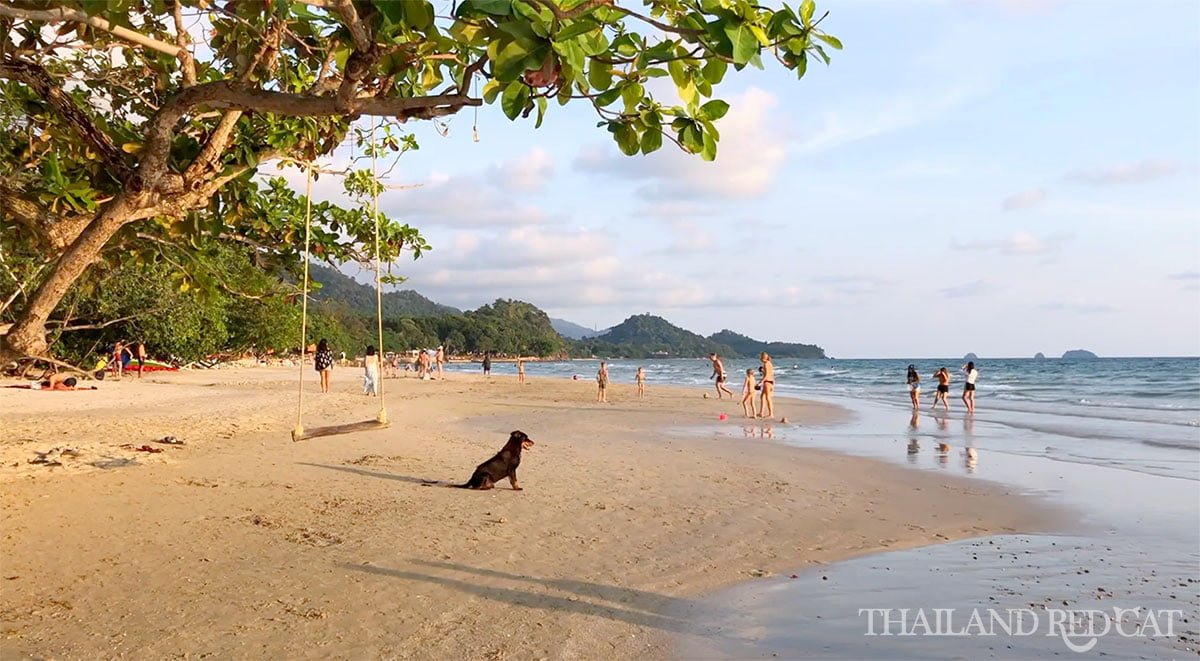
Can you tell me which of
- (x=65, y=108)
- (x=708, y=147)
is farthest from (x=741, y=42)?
(x=65, y=108)

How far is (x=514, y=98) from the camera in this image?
10.3 ft

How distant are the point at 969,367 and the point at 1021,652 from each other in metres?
21.6

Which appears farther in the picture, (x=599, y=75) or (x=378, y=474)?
(x=378, y=474)

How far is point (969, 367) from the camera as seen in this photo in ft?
80.0

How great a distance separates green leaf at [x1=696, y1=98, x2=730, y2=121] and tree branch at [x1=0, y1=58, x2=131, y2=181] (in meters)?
3.76

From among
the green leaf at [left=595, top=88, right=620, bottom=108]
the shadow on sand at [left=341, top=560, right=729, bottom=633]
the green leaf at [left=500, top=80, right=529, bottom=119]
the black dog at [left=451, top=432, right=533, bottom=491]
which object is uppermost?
the green leaf at [left=595, top=88, right=620, bottom=108]

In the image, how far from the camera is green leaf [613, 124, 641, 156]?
3732 mm

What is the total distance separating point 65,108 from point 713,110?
428 cm

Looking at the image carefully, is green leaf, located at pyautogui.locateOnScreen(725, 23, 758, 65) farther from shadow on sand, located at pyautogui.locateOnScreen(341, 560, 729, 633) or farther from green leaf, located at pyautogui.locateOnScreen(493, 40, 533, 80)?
shadow on sand, located at pyautogui.locateOnScreen(341, 560, 729, 633)

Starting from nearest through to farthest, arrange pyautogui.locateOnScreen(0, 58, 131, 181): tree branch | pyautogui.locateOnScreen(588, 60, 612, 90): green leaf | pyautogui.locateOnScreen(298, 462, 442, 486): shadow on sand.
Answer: pyautogui.locateOnScreen(588, 60, 612, 90): green leaf
pyautogui.locateOnScreen(0, 58, 131, 181): tree branch
pyautogui.locateOnScreen(298, 462, 442, 486): shadow on sand

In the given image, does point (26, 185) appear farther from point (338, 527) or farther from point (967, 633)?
point (967, 633)

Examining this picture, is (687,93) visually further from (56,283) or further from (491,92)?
(56,283)

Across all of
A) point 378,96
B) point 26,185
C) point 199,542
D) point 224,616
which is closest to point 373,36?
point 378,96

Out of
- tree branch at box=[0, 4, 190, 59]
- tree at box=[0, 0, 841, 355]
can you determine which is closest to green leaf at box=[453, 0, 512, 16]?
tree at box=[0, 0, 841, 355]
